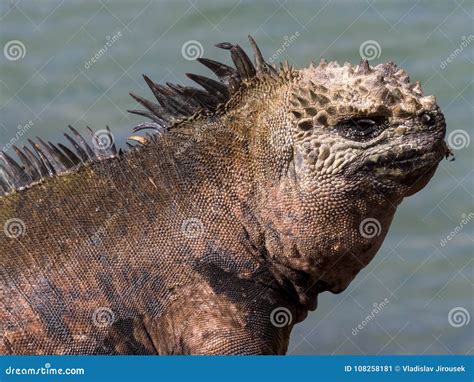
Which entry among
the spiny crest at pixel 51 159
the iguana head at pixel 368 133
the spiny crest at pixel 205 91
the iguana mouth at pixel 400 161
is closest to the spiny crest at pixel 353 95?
the iguana head at pixel 368 133

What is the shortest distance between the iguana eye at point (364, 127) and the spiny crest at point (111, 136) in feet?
2.16

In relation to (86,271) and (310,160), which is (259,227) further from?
(86,271)

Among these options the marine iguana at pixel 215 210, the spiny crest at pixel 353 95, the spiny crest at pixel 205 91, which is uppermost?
the spiny crest at pixel 205 91

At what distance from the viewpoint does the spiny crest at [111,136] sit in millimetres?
7520

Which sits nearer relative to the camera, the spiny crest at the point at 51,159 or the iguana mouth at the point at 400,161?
the iguana mouth at the point at 400,161

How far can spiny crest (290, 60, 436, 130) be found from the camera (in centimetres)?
706

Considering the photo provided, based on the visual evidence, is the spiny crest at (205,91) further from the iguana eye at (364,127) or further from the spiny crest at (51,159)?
the iguana eye at (364,127)

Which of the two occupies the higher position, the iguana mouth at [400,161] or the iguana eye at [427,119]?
the iguana eye at [427,119]

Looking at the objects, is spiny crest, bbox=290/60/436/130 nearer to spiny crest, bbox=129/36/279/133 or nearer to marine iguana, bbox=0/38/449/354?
marine iguana, bbox=0/38/449/354

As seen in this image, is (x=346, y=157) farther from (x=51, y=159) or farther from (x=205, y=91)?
(x=51, y=159)

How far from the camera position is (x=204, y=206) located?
737 centimetres

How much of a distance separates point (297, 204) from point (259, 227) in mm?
290

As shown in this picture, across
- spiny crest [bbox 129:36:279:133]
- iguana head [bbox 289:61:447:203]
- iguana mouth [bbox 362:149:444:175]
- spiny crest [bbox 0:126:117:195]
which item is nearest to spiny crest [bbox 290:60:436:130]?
iguana head [bbox 289:61:447:203]

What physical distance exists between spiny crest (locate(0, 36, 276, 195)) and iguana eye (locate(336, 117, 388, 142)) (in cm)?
66
